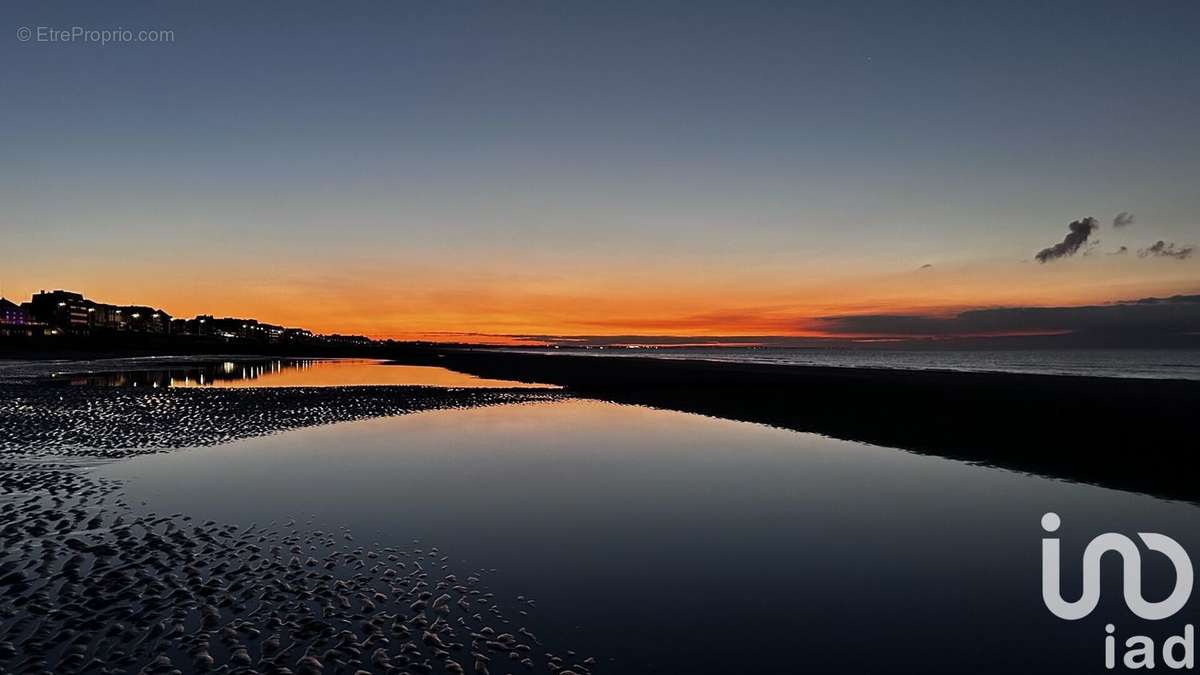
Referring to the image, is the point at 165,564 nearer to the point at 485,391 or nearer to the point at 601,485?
the point at 601,485

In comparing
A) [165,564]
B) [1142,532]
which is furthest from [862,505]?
[165,564]

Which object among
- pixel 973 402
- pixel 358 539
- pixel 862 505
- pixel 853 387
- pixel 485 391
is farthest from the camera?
pixel 485 391

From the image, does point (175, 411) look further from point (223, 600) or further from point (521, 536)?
point (223, 600)

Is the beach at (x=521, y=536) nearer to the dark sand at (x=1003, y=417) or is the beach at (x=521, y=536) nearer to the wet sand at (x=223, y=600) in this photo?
the wet sand at (x=223, y=600)

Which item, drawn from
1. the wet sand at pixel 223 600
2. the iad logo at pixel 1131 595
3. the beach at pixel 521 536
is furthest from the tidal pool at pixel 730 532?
the wet sand at pixel 223 600

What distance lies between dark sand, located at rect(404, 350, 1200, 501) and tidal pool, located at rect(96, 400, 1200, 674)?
7.40 ft

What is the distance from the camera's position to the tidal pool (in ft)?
27.1

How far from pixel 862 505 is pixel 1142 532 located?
538cm

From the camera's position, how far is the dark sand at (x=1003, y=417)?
1919 centimetres

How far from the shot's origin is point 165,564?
34.6 feet

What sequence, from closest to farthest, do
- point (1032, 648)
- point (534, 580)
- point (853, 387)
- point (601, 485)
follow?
point (1032, 648)
point (534, 580)
point (601, 485)
point (853, 387)

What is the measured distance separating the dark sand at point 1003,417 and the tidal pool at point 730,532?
2.26 meters

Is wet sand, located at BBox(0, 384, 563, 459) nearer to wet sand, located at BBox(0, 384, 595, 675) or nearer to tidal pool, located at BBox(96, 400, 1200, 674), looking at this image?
tidal pool, located at BBox(96, 400, 1200, 674)

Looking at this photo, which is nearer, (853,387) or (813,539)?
(813,539)
